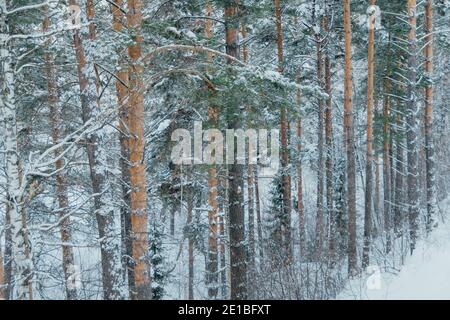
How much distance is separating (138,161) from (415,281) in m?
4.67

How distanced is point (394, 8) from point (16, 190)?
522 inches

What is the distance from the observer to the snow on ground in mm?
6074

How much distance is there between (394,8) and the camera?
565 inches

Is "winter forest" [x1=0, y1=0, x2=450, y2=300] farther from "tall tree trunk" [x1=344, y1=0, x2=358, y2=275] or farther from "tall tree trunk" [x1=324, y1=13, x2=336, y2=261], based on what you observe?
"tall tree trunk" [x1=324, y1=13, x2=336, y2=261]

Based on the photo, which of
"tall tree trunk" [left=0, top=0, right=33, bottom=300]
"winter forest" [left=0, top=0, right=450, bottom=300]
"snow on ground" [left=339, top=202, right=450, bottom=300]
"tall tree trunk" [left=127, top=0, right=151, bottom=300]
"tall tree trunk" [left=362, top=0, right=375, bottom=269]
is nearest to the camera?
"tall tree trunk" [left=0, top=0, right=33, bottom=300]

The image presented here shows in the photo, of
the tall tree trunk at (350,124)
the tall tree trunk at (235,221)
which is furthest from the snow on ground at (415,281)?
the tall tree trunk at (350,124)

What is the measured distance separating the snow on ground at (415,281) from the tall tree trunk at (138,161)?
3217 millimetres

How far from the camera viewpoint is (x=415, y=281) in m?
6.58

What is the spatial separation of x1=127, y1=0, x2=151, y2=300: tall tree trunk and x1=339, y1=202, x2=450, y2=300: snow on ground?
322cm

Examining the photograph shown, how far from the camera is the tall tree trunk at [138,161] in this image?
6581 millimetres

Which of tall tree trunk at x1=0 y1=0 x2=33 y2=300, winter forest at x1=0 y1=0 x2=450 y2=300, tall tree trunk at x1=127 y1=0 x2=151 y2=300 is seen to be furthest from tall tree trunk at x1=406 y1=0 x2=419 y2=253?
Result: tall tree trunk at x1=0 y1=0 x2=33 y2=300

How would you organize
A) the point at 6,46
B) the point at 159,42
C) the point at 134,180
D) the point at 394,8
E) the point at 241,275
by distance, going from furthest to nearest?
the point at 394,8, the point at 241,275, the point at 159,42, the point at 134,180, the point at 6,46
